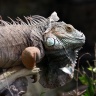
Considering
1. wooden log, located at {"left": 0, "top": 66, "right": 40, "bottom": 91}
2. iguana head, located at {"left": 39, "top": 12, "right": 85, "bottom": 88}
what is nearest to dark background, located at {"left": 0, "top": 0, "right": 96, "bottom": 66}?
iguana head, located at {"left": 39, "top": 12, "right": 85, "bottom": 88}

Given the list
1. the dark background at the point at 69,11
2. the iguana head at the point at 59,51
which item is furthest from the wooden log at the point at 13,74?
the dark background at the point at 69,11

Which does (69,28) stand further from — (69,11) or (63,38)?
(69,11)

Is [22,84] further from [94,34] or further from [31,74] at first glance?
[94,34]

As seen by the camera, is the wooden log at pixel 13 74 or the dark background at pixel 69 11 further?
the dark background at pixel 69 11

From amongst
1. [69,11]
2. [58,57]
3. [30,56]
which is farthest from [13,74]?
[69,11]

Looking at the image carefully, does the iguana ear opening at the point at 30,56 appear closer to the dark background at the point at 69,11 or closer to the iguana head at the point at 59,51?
the iguana head at the point at 59,51

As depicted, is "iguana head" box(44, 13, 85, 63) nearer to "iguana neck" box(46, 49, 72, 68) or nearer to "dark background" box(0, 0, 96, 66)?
"iguana neck" box(46, 49, 72, 68)

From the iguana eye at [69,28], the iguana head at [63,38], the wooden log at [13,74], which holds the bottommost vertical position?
the wooden log at [13,74]
